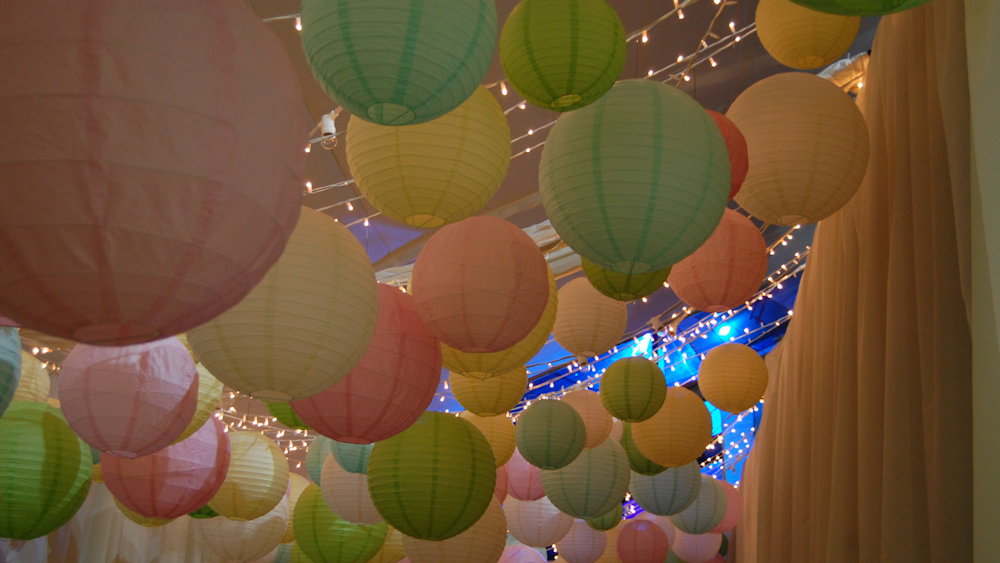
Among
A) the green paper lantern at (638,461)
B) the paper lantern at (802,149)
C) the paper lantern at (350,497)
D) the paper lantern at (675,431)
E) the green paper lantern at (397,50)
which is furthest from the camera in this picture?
the green paper lantern at (638,461)

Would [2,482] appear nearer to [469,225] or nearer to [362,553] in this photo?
[362,553]

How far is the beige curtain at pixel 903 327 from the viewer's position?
1830 mm

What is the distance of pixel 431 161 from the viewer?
1.89 meters

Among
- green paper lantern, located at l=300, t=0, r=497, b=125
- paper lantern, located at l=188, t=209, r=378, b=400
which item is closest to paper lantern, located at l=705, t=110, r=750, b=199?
green paper lantern, located at l=300, t=0, r=497, b=125

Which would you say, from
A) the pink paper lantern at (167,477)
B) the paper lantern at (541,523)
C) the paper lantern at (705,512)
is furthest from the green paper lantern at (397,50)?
the paper lantern at (705,512)

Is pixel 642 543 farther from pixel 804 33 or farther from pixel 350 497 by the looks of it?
pixel 804 33

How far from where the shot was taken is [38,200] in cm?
84

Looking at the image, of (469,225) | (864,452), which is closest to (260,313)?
(469,225)

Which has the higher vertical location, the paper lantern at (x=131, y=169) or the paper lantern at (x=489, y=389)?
the paper lantern at (x=489, y=389)

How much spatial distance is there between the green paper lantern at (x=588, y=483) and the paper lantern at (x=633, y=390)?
0.51 m

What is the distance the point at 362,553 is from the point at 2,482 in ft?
4.93

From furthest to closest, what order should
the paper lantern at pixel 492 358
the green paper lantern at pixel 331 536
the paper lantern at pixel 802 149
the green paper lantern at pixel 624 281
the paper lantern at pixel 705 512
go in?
the paper lantern at pixel 705 512, the green paper lantern at pixel 331 536, the green paper lantern at pixel 624 281, the paper lantern at pixel 492 358, the paper lantern at pixel 802 149

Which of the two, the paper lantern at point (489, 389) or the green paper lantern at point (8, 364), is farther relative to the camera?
the paper lantern at point (489, 389)

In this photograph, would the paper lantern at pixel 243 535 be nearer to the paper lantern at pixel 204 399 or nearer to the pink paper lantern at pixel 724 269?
the paper lantern at pixel 204 399
